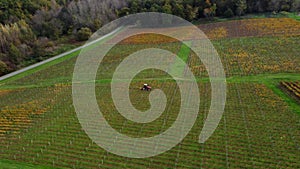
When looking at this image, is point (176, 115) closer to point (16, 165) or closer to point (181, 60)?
point (16, 165)

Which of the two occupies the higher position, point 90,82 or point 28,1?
point 28,1

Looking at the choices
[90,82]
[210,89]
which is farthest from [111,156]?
[90,82]

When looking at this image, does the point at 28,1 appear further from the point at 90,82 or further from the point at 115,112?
the point at 115,112

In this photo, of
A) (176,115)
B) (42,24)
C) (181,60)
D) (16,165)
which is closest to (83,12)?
(42,24)

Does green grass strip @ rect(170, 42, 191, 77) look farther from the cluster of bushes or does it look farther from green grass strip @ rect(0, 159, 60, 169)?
the cluster of bushes

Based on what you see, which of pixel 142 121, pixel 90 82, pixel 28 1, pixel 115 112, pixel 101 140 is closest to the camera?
pixel 101 140

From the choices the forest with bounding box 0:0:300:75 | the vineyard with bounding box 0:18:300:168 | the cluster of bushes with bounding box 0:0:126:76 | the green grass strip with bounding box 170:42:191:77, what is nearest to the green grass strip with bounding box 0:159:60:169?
the vineyard with bounding box 0:18:300:168

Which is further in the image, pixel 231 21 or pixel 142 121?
pixel 231 21
